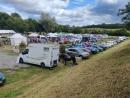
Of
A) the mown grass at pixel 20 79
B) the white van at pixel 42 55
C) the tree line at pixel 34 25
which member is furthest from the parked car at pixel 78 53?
the tree line at pixel 34 25

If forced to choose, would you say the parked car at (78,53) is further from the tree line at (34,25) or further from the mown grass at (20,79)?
the tree line at (34,25)

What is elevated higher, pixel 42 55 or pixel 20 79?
pixel 42 55

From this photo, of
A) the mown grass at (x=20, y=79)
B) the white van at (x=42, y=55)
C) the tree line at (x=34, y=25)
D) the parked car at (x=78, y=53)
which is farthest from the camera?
the tree line at (x=34, y=25)

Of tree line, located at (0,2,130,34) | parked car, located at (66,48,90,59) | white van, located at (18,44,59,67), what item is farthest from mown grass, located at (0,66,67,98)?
tree line, located at (0,2,130,34)

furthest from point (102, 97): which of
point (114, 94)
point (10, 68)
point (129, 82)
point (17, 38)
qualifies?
point (17, 38)

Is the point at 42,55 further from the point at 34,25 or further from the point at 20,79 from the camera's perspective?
the point at 34,25

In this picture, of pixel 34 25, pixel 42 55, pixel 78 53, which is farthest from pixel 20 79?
pixel 34 25

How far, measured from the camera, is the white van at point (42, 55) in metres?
32.6

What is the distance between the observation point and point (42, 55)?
109 feet

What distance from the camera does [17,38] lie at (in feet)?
215

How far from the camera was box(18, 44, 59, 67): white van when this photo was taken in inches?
1283

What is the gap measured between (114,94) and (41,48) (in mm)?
23739

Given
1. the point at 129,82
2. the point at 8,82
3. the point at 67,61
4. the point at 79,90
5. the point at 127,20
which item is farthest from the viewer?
the point at 67,61

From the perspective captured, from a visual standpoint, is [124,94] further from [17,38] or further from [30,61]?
[17,38]
